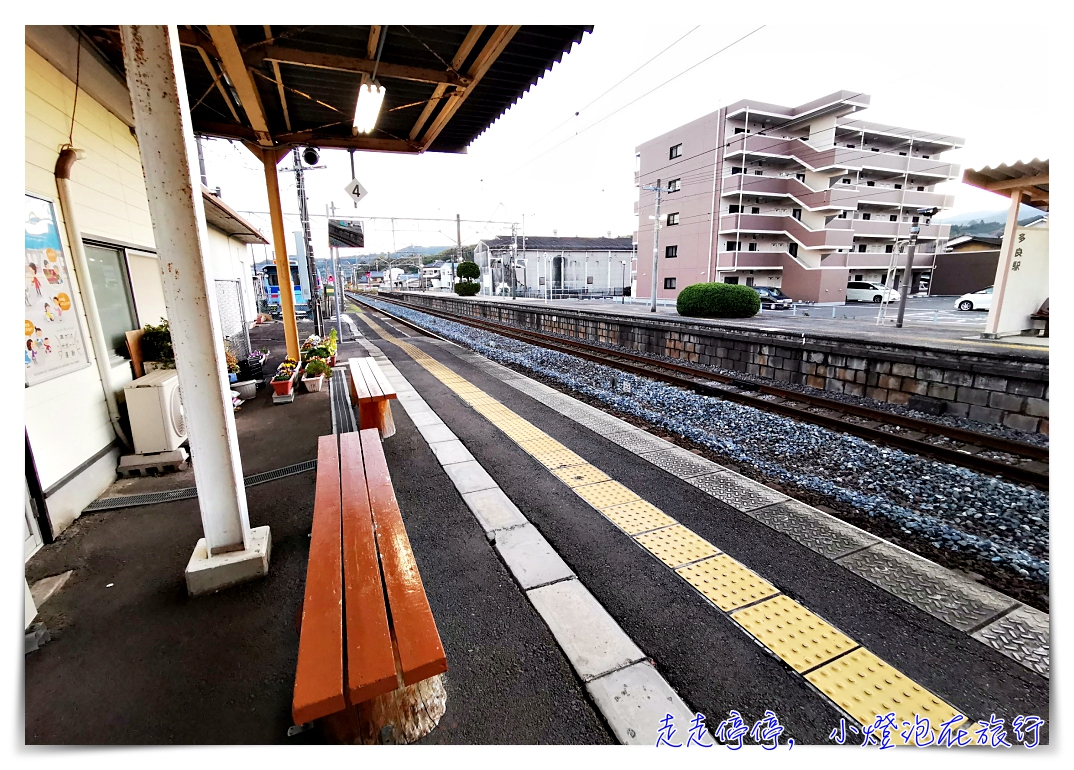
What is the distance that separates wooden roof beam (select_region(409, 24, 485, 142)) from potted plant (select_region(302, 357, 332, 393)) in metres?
4.11

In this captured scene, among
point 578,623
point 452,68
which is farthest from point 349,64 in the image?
point 578,623

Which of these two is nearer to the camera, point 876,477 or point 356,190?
point 876,477

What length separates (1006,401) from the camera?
5695 mm

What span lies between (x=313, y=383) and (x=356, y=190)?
481cm

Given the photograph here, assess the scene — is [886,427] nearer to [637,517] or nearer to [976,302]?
[637,517]

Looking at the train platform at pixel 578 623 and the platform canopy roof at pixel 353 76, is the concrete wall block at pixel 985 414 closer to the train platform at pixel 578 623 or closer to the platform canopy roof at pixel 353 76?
the train platform at pixel 578 623

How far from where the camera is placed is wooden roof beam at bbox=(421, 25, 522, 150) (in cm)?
413

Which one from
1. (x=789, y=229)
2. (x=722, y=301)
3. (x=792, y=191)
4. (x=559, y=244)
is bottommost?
(x=722, y=301)

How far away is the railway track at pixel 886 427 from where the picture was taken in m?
4.60

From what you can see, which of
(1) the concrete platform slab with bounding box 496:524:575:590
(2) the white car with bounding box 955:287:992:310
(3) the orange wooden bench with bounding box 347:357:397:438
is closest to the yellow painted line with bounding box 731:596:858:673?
(1) the concrete platform slab with bounding box 496:524:575:590

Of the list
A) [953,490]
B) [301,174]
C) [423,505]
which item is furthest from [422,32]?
[301,174]

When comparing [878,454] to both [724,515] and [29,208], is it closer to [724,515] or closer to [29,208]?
[724,515]

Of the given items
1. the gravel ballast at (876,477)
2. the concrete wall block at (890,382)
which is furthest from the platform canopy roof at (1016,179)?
the gravel ballast at (876,477)

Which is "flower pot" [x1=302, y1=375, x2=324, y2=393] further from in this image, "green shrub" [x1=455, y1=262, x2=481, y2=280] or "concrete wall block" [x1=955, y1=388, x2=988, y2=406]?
"green shrub" [x1=455, y1=262, x2=481, y2=280]
